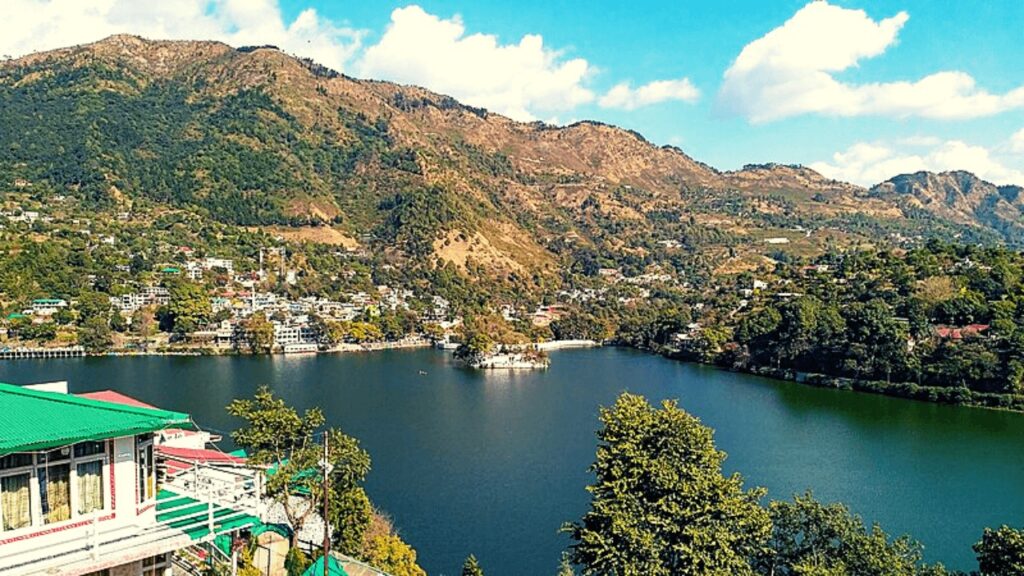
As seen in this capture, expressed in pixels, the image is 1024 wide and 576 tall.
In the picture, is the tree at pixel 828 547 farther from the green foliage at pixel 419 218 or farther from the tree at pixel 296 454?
the green foliage at pixel 419 218

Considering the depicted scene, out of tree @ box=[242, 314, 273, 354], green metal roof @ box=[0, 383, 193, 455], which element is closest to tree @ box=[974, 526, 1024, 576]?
green metal roof @ box=[0, 383, 193, 455]

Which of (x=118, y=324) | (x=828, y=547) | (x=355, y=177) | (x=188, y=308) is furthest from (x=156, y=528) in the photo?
(x=355, y=177)

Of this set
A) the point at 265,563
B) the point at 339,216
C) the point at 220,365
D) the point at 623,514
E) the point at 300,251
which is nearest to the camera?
the point at 623,514

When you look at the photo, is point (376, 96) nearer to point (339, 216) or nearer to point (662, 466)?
point (339, 216)

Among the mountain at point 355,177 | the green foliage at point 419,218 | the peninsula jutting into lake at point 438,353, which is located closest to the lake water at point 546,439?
the peninsula jutting into lake at point 438,353

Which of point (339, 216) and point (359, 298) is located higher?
point (339, 216)

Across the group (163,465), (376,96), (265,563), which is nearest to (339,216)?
(376,96)

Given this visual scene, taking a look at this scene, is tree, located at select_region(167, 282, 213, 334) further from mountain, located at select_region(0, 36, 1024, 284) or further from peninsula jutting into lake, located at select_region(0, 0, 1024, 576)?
mountain, located at select_region(0, 36, 1024, 284)
